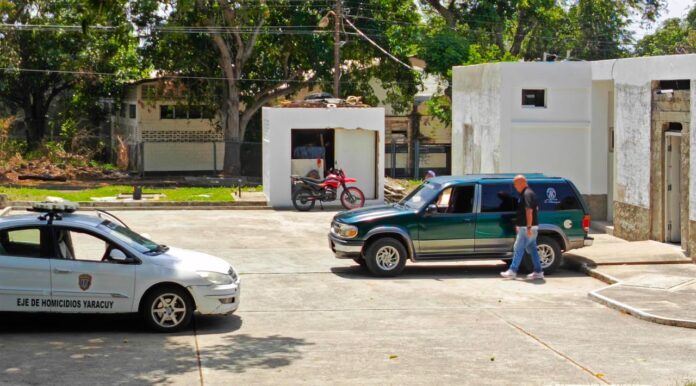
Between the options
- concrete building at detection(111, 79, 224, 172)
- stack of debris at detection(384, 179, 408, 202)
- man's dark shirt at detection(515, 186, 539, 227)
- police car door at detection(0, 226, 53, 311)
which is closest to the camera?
police car door at detection(0, 226, 53, 311)

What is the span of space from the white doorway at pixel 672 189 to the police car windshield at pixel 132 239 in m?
11.0

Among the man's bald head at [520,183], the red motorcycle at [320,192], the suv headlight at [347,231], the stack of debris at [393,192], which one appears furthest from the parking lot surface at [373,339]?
the stack of debris at [393,192]

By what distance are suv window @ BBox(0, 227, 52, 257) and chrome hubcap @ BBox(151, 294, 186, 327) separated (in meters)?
1.50

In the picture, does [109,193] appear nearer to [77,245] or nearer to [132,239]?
[132,239]

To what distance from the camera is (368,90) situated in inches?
1738

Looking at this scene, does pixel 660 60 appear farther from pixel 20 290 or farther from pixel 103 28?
pixel 103 28

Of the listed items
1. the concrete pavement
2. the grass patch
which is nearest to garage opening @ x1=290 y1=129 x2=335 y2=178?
the grass patch

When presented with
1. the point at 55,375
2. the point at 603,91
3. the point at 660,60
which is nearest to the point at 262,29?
the point at 603,91

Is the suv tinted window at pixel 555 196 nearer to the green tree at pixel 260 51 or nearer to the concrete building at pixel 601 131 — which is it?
the concrete building at pixel 601 131

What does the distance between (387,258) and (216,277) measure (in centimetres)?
510

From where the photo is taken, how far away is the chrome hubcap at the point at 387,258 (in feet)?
58.9

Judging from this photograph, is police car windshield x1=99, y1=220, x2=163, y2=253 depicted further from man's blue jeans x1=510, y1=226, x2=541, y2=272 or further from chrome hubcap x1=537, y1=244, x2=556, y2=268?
chrome hubcap x1=537, y1=244, x2=556, y2=268

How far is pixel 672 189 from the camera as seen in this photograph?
68.2ft

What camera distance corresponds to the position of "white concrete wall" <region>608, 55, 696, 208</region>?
20953 millimetres
